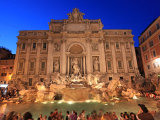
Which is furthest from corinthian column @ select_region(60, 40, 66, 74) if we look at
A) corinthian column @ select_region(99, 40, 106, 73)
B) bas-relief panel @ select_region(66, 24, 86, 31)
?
corinthian column @ select_region(99, 40, 106, 73)

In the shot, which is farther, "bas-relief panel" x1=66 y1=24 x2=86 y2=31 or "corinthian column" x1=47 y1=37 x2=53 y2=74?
"bas-relief panel" x1=66 y1=24 x2=86 y2=31

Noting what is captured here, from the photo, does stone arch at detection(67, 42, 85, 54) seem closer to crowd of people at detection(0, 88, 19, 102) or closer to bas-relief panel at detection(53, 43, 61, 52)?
bas-relief panel at detection(53, 43, 61, 52)

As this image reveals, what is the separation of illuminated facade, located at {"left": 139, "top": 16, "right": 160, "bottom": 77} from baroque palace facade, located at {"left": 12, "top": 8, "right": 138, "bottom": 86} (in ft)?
13.4

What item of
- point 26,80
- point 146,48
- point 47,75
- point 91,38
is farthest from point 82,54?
point 146,48

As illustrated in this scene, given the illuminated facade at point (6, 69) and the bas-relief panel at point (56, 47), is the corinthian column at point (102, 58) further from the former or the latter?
the illuminated facade at point (6, 69)

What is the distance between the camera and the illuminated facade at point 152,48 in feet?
70.1

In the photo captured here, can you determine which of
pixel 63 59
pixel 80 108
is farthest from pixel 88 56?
pixel 80 108

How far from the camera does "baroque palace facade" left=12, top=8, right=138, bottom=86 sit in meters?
22.2

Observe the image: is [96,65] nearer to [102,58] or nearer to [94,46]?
[102,58]

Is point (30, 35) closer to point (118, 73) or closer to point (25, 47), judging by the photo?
point (25, 47)

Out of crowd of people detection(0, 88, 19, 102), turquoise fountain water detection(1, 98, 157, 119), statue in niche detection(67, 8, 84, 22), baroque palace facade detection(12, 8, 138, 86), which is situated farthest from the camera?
statue in niche detection(67, 8, 84, 22)

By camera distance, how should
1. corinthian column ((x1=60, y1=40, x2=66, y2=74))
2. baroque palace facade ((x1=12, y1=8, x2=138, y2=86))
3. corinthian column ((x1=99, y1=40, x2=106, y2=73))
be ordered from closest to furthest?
corinthian column ((x1=60, y1=40, x2=66, y2=74))
corinthian column ((x1=99, y1=40, x2=106, y2=73))
baroque palace facade ((x1=12, y1=8, x2=138, y2=86))

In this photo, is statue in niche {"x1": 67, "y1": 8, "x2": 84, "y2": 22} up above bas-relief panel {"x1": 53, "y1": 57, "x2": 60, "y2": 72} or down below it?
above

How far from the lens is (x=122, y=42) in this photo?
24.9 metres
